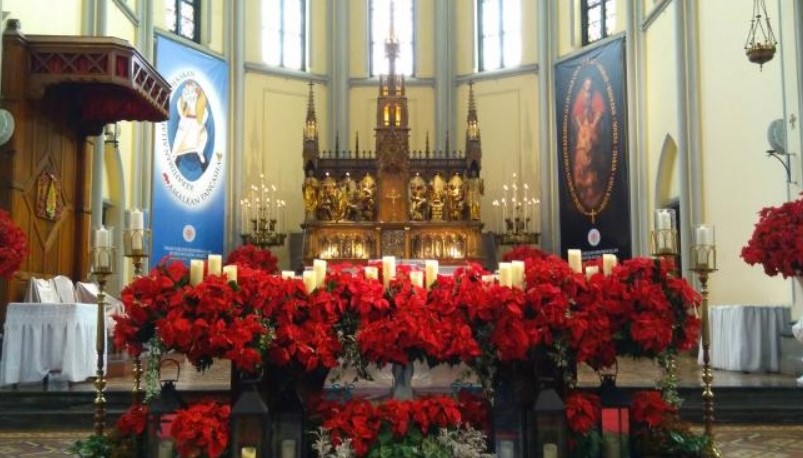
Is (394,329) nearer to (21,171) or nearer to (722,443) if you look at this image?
(722,443)

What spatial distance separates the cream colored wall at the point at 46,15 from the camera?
31.9ft

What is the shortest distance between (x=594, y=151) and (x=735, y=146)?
4.65 metres

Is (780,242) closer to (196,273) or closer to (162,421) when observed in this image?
(196,273)

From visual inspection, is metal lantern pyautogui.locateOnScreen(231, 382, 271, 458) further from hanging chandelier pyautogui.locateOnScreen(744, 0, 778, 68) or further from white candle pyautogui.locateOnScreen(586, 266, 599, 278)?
hanging chandelier pyautogui.locateOnScreen(744, 0, 778, 68)

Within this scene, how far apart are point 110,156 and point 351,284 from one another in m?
9.68

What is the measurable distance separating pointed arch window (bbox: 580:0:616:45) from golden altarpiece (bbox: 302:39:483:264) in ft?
10.8

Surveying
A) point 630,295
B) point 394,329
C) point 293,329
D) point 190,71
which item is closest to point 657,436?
point 630,295

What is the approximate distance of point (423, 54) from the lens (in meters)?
18.2

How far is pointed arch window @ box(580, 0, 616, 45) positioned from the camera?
15.5m

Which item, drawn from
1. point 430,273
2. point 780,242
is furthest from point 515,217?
point 430,273

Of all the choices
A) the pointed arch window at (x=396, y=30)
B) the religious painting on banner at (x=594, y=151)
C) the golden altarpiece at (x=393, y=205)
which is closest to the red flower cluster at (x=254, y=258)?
the golden altarpiece at (x=393, y=205)

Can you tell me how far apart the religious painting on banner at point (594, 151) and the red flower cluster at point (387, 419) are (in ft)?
34.5

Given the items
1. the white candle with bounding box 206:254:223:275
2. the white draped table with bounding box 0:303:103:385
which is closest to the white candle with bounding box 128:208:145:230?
the white candle with bounding box 206:254:223:275

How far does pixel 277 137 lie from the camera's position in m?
17.1
